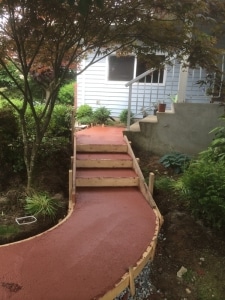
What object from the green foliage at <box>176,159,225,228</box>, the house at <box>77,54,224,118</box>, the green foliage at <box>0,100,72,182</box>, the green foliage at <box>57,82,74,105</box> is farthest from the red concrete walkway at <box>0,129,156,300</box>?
the green foliage at <box>57,82,74,105</box>

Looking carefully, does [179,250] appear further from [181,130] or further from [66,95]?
[66,95]

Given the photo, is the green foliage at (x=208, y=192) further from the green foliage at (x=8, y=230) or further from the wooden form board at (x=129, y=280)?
the green foliage at (x=8, y=230)

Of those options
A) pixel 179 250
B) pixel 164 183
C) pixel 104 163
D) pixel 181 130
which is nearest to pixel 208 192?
pixel 179 250

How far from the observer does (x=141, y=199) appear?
14.9ft

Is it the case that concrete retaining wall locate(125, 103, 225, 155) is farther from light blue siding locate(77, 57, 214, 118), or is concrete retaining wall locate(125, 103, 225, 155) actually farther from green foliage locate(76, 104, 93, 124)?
green foliage locate(76, 104, 93, 124)

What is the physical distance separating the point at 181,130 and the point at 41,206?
405cm

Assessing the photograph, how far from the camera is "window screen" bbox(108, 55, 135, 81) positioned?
9.11 meters

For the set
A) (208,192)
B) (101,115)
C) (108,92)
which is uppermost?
(108,92)

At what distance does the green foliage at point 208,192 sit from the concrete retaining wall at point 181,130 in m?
2.57

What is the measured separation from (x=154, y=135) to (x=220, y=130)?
155 cm

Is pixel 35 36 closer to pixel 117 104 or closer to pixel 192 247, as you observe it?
pixel 192 247

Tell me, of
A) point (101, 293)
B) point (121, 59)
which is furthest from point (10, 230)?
point (121, 59)

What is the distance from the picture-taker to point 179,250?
12.2 ft

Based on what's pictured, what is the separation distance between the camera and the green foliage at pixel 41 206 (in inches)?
157
